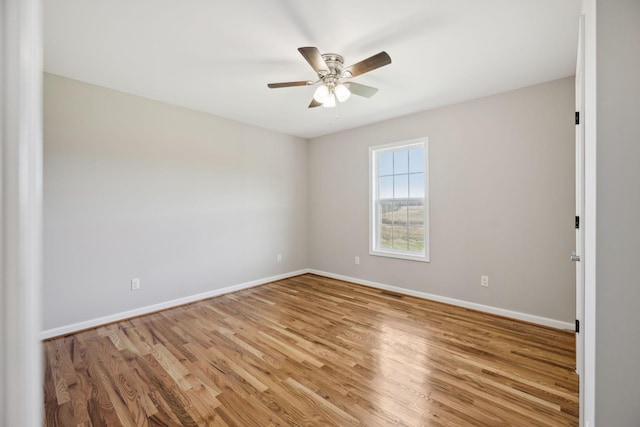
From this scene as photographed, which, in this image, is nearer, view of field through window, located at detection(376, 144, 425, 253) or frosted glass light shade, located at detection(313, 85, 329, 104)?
frosted glass light shade, located at detection(313, 85, 329, 104)

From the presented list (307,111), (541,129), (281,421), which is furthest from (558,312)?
(307,111)

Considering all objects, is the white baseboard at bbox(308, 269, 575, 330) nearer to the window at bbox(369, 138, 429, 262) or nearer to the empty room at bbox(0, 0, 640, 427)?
the empty room at bbox(0, 0, 640, 427)

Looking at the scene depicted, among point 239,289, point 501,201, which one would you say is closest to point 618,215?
point 501,201

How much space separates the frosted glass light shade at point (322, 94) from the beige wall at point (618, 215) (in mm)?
1736

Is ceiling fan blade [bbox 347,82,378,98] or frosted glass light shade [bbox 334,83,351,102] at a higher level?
ceiling fan blade [bbox 347,82,378,98]

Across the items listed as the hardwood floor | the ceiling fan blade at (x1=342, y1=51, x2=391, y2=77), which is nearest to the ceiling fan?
the ceiling fan blade at (x1=342, y1=51, x2=391, y2=77)

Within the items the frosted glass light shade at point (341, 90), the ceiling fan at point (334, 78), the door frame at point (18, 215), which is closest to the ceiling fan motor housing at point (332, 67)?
the ceiling fan at point (334, 78)

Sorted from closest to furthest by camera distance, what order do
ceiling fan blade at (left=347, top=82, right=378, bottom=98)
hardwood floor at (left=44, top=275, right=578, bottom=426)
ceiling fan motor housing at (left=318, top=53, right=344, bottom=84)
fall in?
1. hardwood floor at (left=44, top=275, right=578, bottom=426)
2. ceiling fan motor housing at (left=318, top=53, right=344, bottom=84)
3. ceiling fan blade at (left=347, top=82, right=378, bottom=98)

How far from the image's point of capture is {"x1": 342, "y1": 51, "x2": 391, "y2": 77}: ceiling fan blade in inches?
74.6

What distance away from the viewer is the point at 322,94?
7.77 feet

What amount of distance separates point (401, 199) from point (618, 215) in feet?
10.4

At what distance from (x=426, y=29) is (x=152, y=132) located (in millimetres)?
3121

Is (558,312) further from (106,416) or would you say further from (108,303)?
(108,303)

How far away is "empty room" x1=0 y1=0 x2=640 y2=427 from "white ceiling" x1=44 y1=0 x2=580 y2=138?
0.07ft
